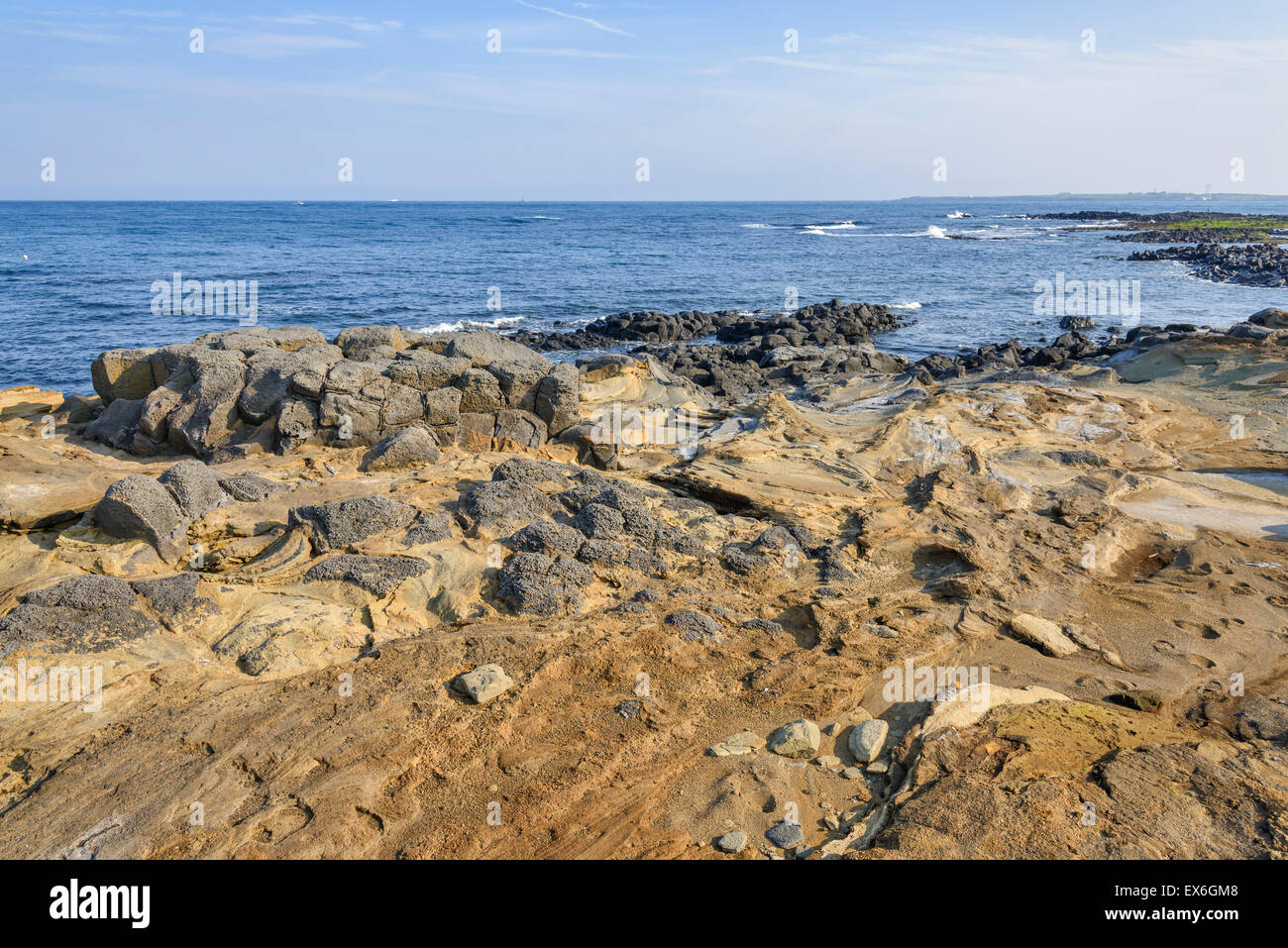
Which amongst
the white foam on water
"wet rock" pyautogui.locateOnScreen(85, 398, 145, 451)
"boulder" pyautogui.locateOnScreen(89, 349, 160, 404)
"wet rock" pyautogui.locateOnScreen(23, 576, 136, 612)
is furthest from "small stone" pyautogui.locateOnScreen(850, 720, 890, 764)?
the white foam on water

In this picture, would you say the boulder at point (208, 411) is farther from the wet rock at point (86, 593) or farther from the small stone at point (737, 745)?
the small stone at point (737, 745)

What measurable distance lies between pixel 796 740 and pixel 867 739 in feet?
1.55

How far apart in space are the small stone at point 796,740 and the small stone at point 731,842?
2.74 ft

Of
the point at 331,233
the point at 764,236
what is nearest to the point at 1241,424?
the point at 764,236

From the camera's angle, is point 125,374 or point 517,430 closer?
point 517,430

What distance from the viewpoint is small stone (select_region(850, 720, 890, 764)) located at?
4918mm

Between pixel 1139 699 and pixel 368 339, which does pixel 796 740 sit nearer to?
pixel 1139 699

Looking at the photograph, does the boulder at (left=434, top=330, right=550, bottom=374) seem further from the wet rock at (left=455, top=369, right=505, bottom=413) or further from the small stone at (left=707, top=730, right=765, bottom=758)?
the small stone at (left=707, top=730, right=765, bottom=758)

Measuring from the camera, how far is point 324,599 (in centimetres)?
636

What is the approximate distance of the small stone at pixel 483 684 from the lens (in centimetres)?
533

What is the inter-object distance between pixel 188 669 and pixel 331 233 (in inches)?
2871

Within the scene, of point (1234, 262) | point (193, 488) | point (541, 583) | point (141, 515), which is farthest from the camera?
point (1234, 262)

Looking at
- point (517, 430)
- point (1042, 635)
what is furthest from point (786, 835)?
point (517, 430)

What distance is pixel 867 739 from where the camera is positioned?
5004 mm
